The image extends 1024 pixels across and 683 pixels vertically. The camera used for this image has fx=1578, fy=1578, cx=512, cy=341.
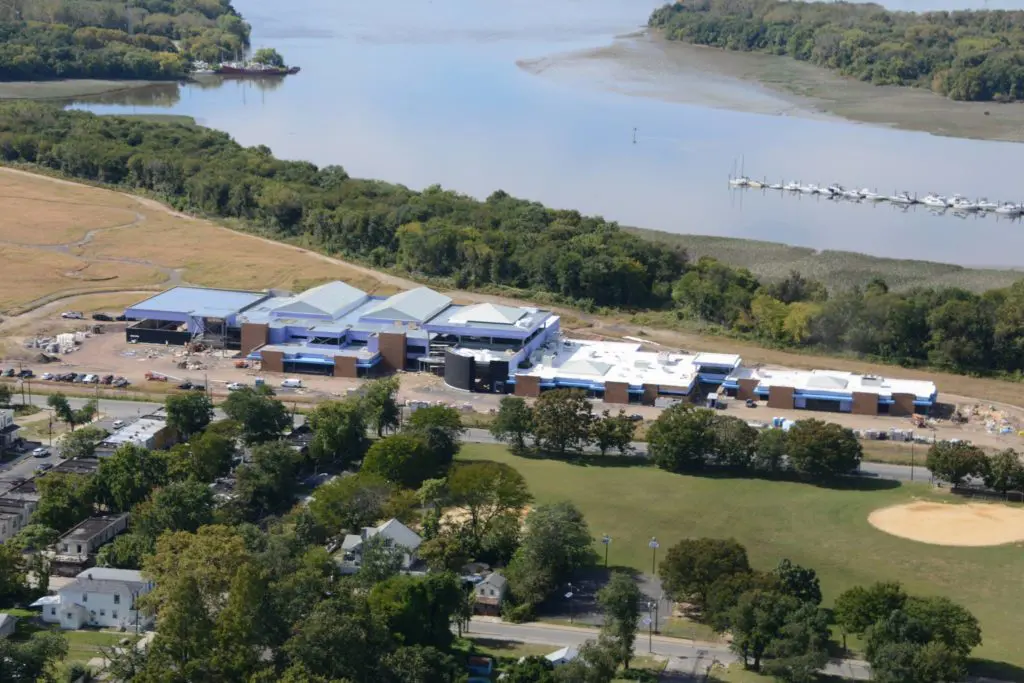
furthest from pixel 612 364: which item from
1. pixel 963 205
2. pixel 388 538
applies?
pixel 963 205

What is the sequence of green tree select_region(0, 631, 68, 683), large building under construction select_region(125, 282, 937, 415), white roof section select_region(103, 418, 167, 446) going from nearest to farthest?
green tree select_region(0, 631, 68, 683) < white roof section select_region(103, 418, 167, 446) < large building under construction select_region(125, 282, 937, 415)

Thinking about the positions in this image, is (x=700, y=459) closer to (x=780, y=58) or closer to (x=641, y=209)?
(x=641, y=209)

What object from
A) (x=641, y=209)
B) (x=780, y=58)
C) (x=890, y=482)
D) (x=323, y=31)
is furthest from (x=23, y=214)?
(x=323, y=31)

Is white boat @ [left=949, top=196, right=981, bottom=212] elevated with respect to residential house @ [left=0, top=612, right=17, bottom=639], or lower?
elevated

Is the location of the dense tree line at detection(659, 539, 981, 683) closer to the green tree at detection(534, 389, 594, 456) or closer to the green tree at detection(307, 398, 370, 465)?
the green tree at detection(534, 389, 594, 456)

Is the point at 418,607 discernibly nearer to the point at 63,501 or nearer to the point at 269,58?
the point at 63,501

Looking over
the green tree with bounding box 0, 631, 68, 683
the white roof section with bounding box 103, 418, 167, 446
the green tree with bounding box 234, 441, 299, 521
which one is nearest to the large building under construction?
the white roof section with bounding box 103, 418, 167, 446
